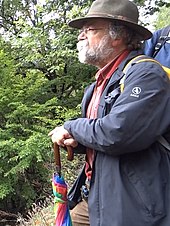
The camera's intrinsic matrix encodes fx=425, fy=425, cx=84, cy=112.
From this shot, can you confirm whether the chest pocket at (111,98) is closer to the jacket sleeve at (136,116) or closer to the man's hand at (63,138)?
the jacket sleeve at (136,116)

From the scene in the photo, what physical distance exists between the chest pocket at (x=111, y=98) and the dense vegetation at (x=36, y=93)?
4.55 meters

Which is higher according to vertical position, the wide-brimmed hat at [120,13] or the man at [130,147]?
the wide-brimmed hat at [120,13]

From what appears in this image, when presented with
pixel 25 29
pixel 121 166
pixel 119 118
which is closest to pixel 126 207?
pixel 121 166

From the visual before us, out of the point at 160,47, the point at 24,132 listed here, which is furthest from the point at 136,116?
the point at 24,132

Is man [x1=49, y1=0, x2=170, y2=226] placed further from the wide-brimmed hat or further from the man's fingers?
the wide-brimmed hat

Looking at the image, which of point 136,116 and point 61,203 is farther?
point 61,203

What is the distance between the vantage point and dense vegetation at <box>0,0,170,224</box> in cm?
698

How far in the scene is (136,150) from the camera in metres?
2.02

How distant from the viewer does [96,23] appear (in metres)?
2.44

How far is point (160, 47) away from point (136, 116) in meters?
0.75

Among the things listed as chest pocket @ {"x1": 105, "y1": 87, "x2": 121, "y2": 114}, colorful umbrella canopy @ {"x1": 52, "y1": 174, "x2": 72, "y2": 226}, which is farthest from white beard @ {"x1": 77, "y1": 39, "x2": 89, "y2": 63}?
colorful umbrella canopy @ {"x1": 52, "y1": 174, "x2": 72, "y2": 226}

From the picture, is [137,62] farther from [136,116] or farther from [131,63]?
[136,116]

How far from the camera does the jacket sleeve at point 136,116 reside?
1.98 meters

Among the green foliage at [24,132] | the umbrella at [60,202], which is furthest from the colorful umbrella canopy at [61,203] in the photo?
the green foliage at [24,132]
